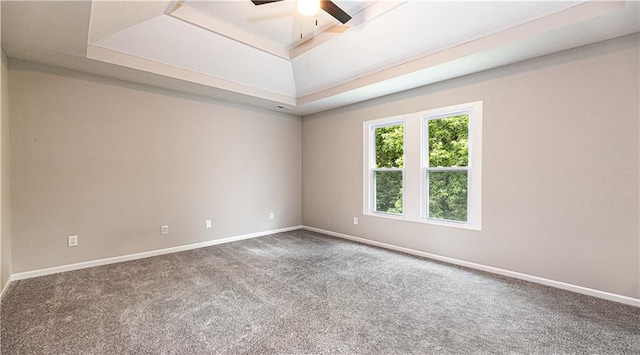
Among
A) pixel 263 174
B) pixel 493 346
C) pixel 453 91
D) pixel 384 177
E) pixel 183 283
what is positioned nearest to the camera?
pixel 493 346

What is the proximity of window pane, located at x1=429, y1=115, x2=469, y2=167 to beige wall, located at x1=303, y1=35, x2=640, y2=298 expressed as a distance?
0.26m

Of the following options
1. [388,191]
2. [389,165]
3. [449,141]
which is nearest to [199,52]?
[389,165]

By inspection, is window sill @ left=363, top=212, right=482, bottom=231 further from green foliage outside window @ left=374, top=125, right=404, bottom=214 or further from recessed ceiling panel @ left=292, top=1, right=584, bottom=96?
recessed ceiling panel @ left=292, top=1, right=584, bottom=96

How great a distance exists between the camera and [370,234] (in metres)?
4.71

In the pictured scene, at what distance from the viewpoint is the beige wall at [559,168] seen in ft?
8.36

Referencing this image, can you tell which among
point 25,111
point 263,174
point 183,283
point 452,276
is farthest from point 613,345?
point 25,111

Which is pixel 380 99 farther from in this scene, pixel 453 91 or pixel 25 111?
pixel 25 111

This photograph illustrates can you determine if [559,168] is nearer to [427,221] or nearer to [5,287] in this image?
[427,221]

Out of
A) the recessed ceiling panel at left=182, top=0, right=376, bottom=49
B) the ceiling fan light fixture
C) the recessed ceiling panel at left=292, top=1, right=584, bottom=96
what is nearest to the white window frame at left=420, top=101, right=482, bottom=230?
the recessed ceiling panel at left=292, top=1, right=584, bottom=96

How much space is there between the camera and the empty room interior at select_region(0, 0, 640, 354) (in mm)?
2219

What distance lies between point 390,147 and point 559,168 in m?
2.16

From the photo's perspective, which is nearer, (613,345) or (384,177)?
(613,345)

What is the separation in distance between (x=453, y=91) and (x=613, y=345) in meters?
2.89

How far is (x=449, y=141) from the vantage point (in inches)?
149
